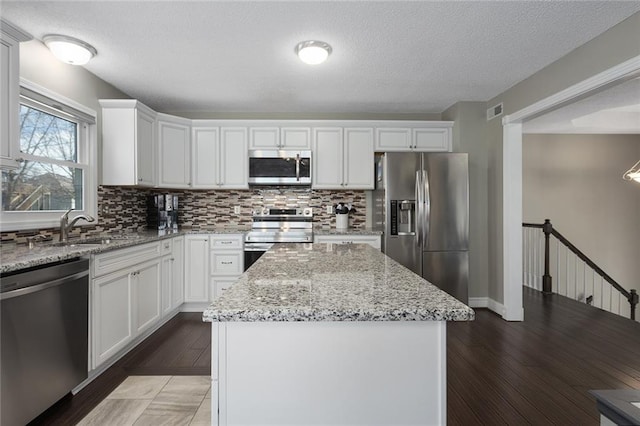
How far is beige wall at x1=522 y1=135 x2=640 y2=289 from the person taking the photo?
18.8 ft

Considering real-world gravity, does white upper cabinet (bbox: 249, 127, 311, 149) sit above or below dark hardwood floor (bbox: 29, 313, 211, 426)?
above

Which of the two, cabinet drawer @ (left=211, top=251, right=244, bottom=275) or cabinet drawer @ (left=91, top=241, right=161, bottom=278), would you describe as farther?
cabinet drawer @ (left=211, top=251, right=244, bottom=275)

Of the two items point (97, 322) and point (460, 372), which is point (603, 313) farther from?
point (97, 322)

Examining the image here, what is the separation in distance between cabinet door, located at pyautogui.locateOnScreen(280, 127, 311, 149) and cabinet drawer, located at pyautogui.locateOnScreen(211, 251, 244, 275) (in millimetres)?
1467

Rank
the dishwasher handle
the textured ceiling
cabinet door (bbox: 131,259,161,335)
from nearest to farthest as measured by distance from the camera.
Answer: the dishwasher handle, the textured ceiling, cabinet door (bbox: 131,259,161,335)

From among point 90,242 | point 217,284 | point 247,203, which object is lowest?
point 217,284

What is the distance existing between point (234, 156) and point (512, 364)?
356cm

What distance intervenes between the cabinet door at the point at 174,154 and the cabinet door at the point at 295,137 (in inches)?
46.3

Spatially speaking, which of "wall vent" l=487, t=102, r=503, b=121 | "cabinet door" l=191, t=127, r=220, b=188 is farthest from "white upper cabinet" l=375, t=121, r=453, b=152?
"cabinet door" l=191, t=127, r=220, b=188

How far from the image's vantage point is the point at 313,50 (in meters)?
2.57

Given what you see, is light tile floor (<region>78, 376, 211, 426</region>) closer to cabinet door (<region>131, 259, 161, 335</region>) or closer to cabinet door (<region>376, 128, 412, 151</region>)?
cabinet door (<region>131, 259, 161, 335</region>)

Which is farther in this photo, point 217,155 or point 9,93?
point 217,155

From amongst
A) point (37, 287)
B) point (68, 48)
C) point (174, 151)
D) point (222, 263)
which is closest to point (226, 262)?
point (222, 263)

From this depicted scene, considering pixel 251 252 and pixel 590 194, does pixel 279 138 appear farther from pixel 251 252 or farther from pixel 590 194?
pixel 590 194
